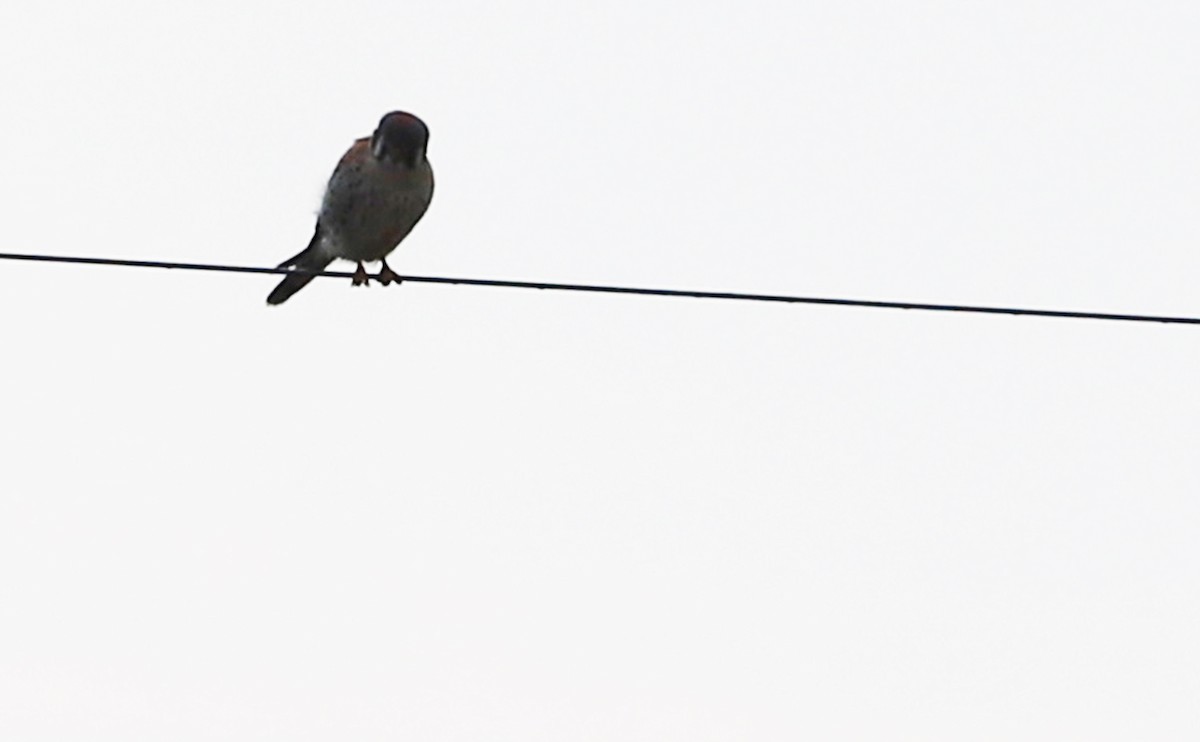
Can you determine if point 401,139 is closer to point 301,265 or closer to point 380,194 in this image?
point 380,194

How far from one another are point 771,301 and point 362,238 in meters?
4.02

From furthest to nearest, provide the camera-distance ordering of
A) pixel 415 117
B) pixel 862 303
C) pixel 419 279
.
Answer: pixel 415 117, pixel 419 279, pixel 862 303

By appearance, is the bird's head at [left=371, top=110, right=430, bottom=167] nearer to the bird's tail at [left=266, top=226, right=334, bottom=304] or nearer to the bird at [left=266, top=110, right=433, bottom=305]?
the bird at [left=266, top=110, right=433, bottom=305]

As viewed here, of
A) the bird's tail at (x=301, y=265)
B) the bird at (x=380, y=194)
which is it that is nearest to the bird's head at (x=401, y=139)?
the bird at (x=380, y=194)

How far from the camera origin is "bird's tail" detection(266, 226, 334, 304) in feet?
38.6

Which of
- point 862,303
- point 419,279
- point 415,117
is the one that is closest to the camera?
point 862,303

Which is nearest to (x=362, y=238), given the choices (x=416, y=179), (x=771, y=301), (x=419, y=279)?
(x=416, y=179)

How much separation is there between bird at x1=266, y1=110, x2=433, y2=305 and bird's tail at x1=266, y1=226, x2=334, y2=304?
0.39ft

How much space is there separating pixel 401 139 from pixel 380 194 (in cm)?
27

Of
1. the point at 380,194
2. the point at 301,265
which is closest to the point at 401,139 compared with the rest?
the point at 380,194

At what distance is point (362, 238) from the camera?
11422 millimetres

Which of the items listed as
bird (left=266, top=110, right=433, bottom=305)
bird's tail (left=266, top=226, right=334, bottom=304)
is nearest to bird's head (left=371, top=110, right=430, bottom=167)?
bird (left=266, top=110, right=433, bottom=305)

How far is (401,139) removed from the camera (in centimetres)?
1120

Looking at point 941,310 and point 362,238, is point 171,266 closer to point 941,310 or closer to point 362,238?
point 941,310
